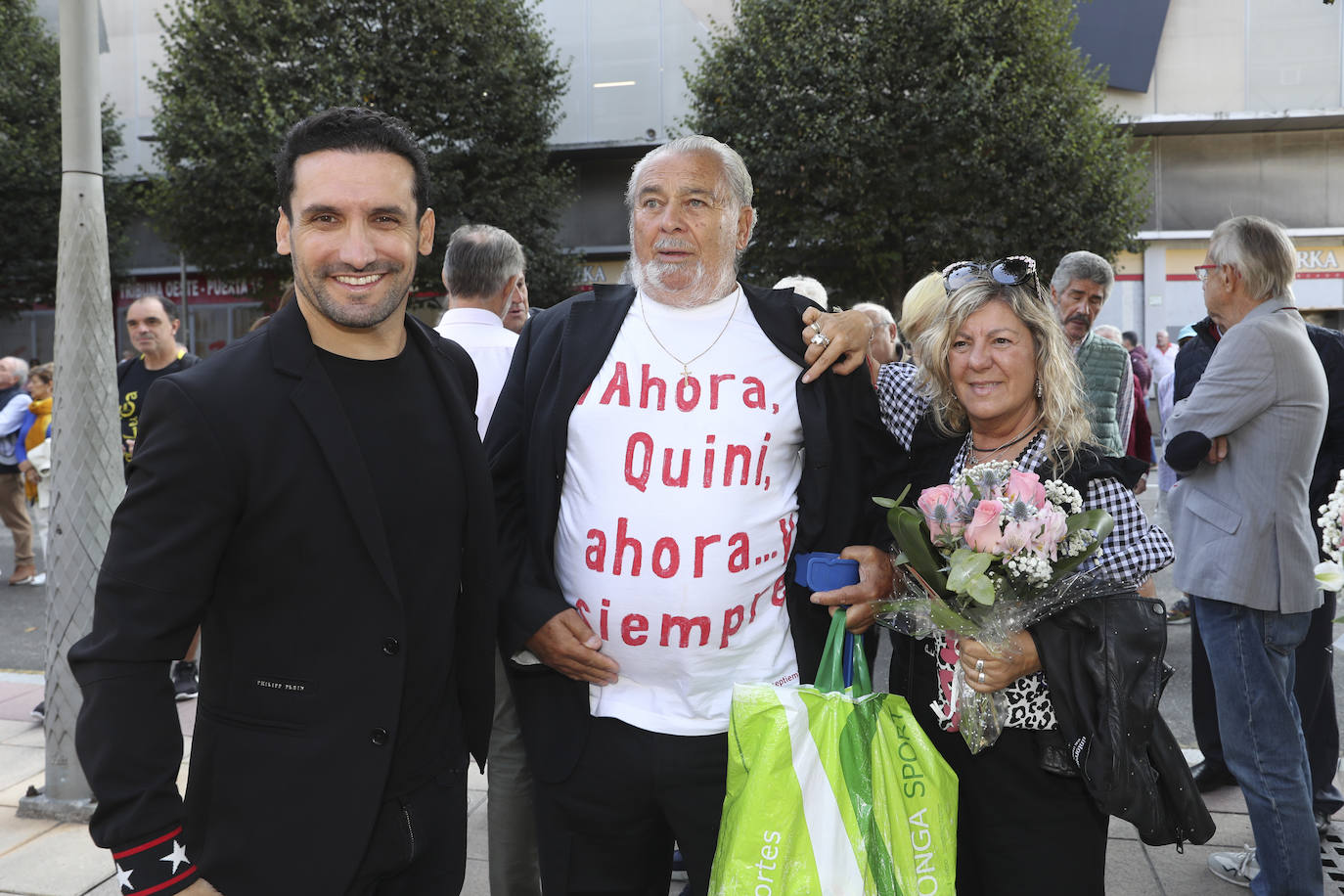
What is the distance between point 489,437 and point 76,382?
8.28 feet

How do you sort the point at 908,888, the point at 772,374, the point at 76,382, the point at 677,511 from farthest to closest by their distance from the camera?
the point at 76,382 → the point at 772,374 → the point at 677,511 → the point at 908,888

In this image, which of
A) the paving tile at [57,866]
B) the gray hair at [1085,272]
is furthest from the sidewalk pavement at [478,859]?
the gray hair at [1085,272]

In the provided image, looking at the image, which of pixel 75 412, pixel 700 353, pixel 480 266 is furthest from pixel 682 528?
pixel 75 412

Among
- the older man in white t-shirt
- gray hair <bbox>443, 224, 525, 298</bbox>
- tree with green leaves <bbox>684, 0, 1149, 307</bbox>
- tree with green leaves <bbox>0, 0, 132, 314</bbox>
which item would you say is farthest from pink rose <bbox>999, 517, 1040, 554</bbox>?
tree with green leaves <bbox>0, 0, 132, 314</bbox>

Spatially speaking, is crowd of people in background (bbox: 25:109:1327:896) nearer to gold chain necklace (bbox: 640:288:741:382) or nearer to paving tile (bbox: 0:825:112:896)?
gold chain necklace (bbox: 640:288:741:382)

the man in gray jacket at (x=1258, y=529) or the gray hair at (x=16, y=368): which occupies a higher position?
the gray hair at (x=16, y=368)

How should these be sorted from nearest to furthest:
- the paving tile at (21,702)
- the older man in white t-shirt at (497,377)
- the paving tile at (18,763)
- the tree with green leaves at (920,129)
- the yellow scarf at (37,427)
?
1. the older man in white t-shirt at (497,377)
2. the paving tile at (18,763)
3. the paving tile at (21,702)
4. the yellow scarf at (37,427)
5. the tree with green leaves at (920,129)

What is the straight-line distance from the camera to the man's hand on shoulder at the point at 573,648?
2348 mm

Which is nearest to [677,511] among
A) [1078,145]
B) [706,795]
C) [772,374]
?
[772,374]

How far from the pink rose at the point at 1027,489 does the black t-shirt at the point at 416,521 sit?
1.11m

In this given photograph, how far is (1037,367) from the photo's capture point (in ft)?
8.05

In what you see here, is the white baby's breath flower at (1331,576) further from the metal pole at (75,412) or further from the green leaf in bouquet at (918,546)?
the metal pole at (75,412)

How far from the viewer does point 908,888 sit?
2125mm

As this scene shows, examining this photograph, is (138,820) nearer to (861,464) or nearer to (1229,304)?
(861,464)
